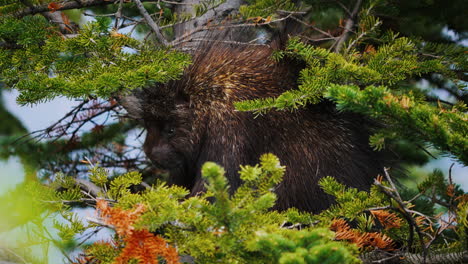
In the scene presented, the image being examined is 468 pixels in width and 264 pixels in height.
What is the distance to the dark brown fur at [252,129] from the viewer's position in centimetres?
220

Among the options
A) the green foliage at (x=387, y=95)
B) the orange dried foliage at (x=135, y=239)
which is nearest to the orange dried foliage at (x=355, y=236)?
the green foliage at (x=387, y=95)

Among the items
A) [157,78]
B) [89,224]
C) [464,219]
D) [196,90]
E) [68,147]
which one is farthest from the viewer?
[68,147]

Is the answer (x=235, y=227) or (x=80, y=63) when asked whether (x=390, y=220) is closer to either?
(x=235, y=227)

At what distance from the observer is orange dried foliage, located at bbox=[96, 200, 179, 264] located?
3.79ft

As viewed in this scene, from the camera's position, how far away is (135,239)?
3.95 feet

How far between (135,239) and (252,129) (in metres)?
1.09

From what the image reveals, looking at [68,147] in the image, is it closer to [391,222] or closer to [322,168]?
[322,168]

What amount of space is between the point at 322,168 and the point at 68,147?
191 cm

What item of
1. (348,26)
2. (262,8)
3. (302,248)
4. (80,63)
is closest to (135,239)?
(302,248)

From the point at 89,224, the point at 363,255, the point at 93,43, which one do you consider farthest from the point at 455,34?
the point at 89,224

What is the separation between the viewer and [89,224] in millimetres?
1484

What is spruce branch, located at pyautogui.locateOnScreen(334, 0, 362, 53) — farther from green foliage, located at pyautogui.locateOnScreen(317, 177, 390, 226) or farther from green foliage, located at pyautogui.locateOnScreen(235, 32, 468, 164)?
green foliage, located at pyautogui.locateOnScreen(317, 177, 390, 226)

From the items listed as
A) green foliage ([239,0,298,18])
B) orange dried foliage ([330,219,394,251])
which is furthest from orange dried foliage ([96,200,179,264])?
green foliage ([239,0,298,18])

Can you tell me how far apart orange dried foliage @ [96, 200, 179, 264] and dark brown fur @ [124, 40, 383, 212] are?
922 millimetres
